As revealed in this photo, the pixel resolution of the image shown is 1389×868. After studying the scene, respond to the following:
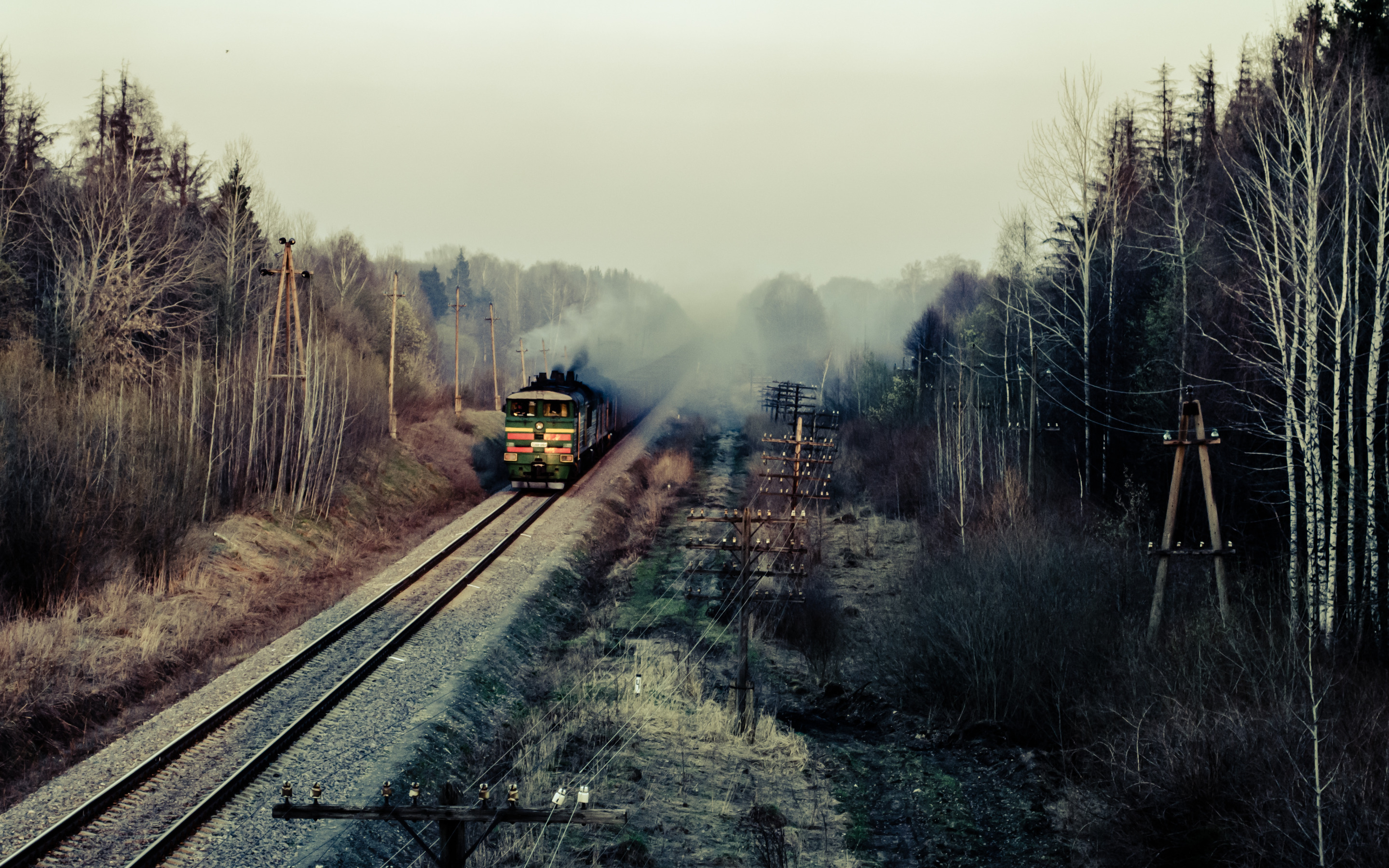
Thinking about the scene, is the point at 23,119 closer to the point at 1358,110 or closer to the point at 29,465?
the point at 29,465

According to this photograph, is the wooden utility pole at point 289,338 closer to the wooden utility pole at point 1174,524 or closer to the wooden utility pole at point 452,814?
the wooden utility pole at point 452,814

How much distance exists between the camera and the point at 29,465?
15430 mm

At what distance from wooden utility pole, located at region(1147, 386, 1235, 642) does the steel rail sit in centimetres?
1239

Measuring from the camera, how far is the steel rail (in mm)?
8578

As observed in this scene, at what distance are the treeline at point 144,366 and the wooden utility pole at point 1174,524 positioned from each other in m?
18.1

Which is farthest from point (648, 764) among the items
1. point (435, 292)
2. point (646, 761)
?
point (435, 292)

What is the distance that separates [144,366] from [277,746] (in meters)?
18.6

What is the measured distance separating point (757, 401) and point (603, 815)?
6844 cm

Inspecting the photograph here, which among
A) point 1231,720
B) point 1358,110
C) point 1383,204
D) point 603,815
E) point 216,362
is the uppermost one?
point 1358,110

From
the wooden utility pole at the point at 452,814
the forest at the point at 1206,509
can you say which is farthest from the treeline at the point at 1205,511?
the wooden utility pole at the point at 452,814

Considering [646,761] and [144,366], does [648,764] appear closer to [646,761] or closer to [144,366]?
[646,761]

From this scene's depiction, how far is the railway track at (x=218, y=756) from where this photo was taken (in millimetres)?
8633

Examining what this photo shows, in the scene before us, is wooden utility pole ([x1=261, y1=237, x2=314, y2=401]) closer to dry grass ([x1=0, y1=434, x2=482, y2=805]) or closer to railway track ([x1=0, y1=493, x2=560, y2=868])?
dry grass ([x1=0, y1=434, x2=482, y2=805])

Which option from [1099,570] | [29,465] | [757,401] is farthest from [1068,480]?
[757,401]
